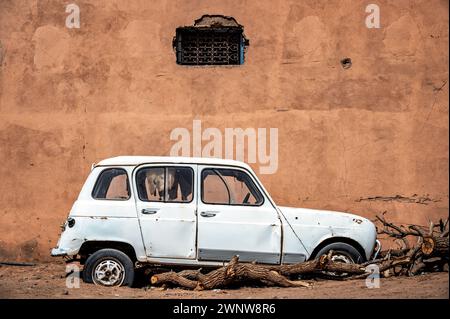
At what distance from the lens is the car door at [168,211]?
7.52 m

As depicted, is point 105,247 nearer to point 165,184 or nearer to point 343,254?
point 165,184

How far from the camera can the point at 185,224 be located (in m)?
7.53

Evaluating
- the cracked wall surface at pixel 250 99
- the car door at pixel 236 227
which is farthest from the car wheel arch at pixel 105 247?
the cracked wall surface at pixel 250 99

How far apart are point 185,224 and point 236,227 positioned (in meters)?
0.57

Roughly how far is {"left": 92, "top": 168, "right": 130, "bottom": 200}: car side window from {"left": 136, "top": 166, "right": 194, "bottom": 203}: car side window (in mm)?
180

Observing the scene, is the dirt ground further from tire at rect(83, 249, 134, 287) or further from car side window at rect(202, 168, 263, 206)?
car side window at rect(202, 168, 263, 206)

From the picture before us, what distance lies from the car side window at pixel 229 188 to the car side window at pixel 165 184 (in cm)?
19

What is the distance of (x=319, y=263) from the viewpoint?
7.45 m

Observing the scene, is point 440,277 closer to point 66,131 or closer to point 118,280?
point 118,280

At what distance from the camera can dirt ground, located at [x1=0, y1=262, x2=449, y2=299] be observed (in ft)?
22.3

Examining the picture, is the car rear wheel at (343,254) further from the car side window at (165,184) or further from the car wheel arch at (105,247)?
the car wheel arch at (105,247)

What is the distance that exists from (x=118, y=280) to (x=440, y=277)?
3607mm

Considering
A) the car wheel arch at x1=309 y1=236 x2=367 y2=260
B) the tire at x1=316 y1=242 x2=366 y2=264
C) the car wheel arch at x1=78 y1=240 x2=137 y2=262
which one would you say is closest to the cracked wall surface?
the car wheel arch at x1=309 y1=236 x2=367 y2=260
